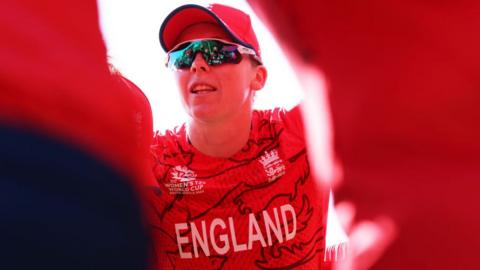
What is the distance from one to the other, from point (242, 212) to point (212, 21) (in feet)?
1.21

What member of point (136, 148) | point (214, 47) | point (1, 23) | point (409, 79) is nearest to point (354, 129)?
point (409, 79)

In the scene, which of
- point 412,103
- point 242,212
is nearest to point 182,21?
point 242,212

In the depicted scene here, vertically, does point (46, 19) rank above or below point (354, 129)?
above

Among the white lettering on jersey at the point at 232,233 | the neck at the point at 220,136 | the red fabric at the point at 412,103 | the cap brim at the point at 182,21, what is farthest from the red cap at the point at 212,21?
the red fabric at the point at 412,103

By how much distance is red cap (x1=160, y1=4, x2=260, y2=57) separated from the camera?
1.16 meters

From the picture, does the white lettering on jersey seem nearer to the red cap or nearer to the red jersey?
the red jersey

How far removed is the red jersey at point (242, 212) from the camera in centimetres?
112

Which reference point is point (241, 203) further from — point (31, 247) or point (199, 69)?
point (31, 247)

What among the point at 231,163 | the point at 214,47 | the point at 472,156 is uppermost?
the point at 214,47

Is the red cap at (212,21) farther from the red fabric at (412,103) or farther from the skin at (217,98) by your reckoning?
the red fabric at (412,103)

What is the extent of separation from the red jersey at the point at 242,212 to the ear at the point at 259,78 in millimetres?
115

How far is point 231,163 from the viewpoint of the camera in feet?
3.98

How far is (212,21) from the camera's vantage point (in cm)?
117

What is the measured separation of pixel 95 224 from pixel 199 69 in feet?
2.26
